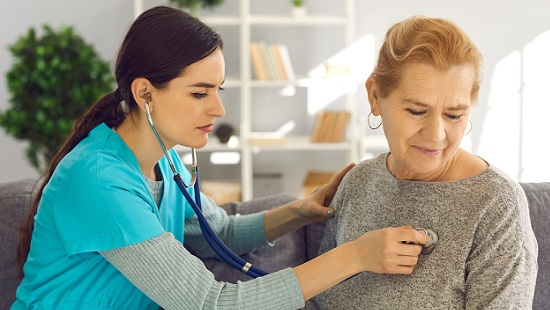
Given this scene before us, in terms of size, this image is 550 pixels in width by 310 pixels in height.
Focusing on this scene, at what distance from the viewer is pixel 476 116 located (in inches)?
202

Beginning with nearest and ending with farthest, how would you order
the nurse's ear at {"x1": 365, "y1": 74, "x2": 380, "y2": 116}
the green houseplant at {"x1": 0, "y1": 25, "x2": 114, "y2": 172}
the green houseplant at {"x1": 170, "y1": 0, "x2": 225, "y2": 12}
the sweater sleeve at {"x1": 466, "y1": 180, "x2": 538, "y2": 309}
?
the sweater sleeve at {"x1": 466, "y1": 180, "x2": 538, "y2": 309} < the nurse's ear at {"x1": 365, "y1": 74, "x2": 380, "y2": 116} < the green houseplant at {"x1": 0, "y1": 25, "x2": 114, "y2": 172} < the green houseplant at {"x1": 170, "y1": 0, "x2": 225, "y2": 12}

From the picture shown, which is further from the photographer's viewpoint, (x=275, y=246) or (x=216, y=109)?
(x=275, y=246)

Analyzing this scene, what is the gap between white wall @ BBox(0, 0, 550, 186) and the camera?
4969mm

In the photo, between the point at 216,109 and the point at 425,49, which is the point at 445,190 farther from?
the point at 216,109

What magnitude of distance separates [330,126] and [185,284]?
3.21 m

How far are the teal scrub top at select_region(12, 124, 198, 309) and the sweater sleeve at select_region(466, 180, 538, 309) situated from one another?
0.66 m

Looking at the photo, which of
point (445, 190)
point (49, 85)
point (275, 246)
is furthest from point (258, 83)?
point (445, 190)

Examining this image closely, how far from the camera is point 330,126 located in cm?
459

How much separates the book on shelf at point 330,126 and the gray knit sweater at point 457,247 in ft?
9.53

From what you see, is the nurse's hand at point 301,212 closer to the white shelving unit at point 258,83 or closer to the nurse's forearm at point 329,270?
the nurse's forearm at point 329,270

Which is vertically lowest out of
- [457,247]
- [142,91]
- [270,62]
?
[457,247]

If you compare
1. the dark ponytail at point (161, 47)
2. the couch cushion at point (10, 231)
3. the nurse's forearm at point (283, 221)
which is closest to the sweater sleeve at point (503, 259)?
the nurse's forearm at point (283, 221)

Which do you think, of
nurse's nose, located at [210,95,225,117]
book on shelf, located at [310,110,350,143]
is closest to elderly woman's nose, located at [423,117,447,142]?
nurse's nose, located at [210,95,225,117]

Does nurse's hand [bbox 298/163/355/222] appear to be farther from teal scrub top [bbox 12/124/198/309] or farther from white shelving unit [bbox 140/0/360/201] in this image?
white shelving unit [bbox 140/0/360/201]
